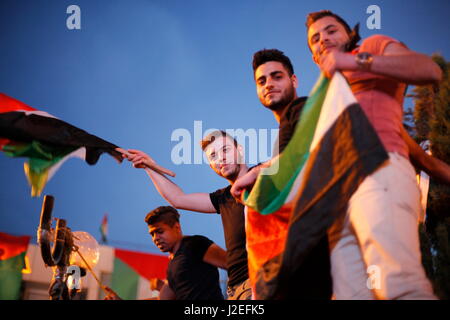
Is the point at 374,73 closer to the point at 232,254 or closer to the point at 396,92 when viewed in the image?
the point at 396,92

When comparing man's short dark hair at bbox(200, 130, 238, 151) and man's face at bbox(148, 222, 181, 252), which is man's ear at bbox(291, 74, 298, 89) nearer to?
man's short dark hair at bbox(200, 130, 238, 151)

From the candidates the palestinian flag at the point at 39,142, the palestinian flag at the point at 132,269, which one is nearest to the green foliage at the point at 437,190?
the palestinian flag at the point at 39,142

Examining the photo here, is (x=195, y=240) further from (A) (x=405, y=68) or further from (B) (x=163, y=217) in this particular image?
(A) (x=405, y=68)

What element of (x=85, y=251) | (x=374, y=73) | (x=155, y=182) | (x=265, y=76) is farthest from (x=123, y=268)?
(x=374, y=73)

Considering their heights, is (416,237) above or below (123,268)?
below

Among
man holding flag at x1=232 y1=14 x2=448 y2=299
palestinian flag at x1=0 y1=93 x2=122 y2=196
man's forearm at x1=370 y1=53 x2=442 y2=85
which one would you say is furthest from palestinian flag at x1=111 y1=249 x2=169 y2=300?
man's forearm at x1=370 y1=53 x2=442 y2=85

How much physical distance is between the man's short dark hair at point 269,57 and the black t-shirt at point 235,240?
0.89 metres

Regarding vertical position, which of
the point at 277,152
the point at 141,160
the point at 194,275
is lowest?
the point at 194,275

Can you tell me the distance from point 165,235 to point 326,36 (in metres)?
2.23

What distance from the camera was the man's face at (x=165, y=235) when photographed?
360cm

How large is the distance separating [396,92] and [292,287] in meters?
0.93

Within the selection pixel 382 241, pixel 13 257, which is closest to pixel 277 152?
pixel 382 241

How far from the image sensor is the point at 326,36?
6.55 feet

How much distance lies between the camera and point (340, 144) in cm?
169
